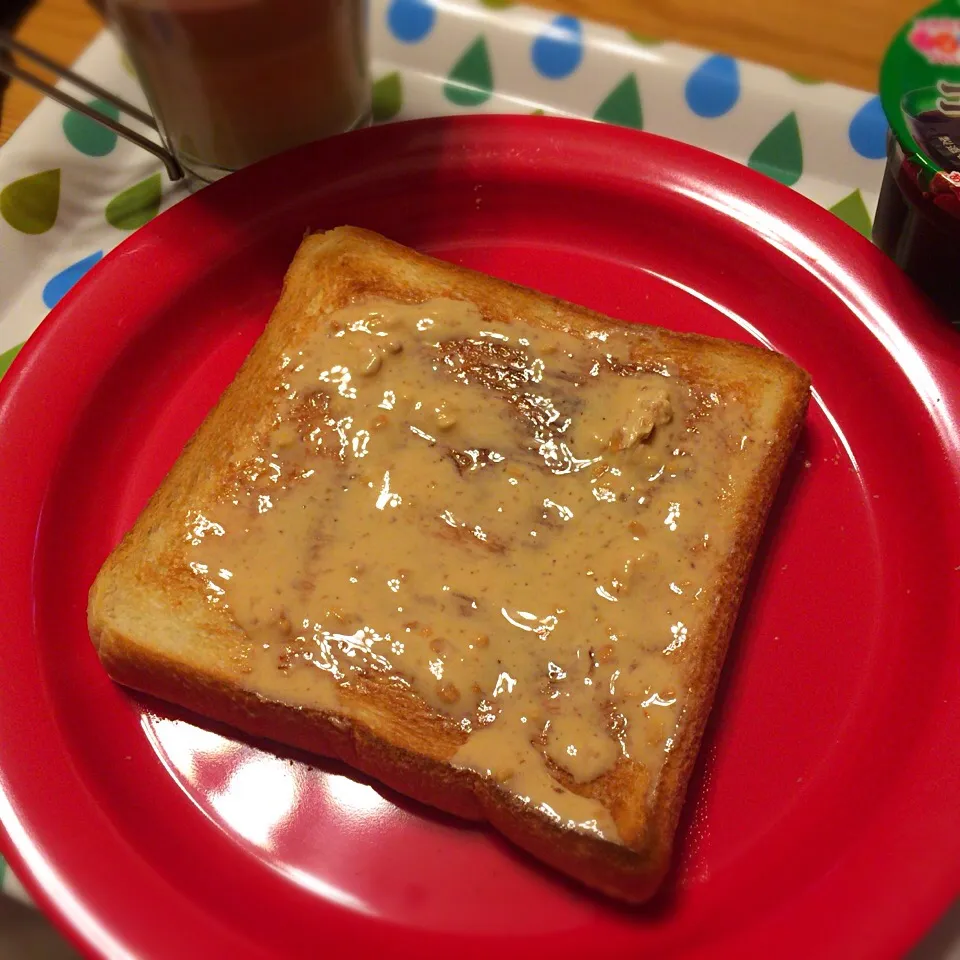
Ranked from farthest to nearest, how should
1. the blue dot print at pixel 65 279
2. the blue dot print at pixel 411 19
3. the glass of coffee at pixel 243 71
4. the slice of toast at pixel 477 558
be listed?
the blue dot print at pixel 411 19, the blue dot print at pixel 65 279, the glass of coffee at pixel 243 71, the slice of toast at pixel 477 558

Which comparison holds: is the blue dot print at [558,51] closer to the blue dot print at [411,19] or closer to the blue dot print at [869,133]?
the blue dot print at [411,19]

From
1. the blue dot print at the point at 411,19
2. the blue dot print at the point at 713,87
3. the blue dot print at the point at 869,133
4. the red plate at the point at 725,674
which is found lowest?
the red plate at the point at 725,674

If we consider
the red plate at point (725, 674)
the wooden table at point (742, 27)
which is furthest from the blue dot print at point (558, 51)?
the red plate at point (725, 674)

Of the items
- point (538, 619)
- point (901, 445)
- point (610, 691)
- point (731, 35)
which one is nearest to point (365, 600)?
point (538, 619)

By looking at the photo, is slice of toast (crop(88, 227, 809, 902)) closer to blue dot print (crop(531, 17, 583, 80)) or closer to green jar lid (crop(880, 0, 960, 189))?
green jar lid (crop(880, 0, 960, 189))

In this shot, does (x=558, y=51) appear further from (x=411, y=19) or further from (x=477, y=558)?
(x=477, y=558)

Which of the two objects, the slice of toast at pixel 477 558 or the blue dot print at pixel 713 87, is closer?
the slice of toast at pixel 477 558

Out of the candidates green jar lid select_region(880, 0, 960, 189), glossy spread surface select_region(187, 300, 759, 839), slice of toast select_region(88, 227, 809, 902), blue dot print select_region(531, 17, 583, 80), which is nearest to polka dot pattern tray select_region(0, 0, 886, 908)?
blue dot print select_region(531, 17, 583, 80)

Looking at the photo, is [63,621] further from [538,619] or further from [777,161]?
[777,161]
